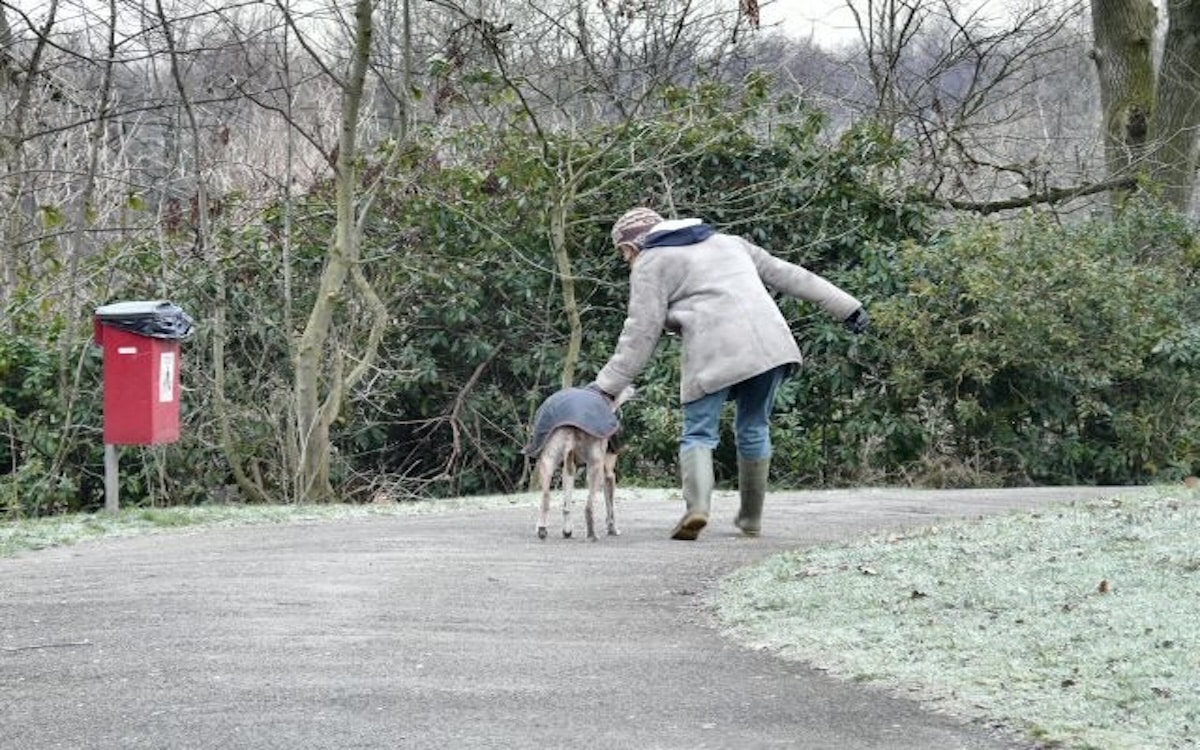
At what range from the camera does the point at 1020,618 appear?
7352mm

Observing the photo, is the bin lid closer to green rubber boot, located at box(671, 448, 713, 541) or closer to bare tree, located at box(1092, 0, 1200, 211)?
green rubber boot, located at box(671, 448, 713, 541)

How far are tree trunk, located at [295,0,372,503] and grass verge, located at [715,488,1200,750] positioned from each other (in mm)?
6330

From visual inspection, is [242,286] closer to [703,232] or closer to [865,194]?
[865,194]

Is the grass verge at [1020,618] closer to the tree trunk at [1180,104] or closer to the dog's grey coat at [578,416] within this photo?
the dog's grey coat at [578,416]

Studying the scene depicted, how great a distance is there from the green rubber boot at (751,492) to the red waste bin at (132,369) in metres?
4.69

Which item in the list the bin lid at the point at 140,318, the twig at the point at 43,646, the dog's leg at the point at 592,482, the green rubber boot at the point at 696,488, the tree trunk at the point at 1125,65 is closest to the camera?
the twig at the point at 43,646

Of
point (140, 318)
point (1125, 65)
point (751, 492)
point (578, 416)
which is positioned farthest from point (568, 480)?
point (1125, 65)

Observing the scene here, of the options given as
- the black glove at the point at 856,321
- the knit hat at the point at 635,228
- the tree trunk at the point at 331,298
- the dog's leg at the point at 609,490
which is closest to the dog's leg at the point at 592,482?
the dog's leg at the point at 609,490

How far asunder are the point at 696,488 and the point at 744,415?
638 mm

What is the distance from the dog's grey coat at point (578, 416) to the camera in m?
11.0

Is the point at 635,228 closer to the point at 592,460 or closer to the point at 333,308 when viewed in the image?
the point at 592,460

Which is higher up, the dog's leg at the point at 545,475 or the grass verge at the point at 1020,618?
the dog's leg at the point at 545,475

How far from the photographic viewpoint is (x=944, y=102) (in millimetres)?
23000

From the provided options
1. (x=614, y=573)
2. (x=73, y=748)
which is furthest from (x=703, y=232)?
(x=73, y=748)
